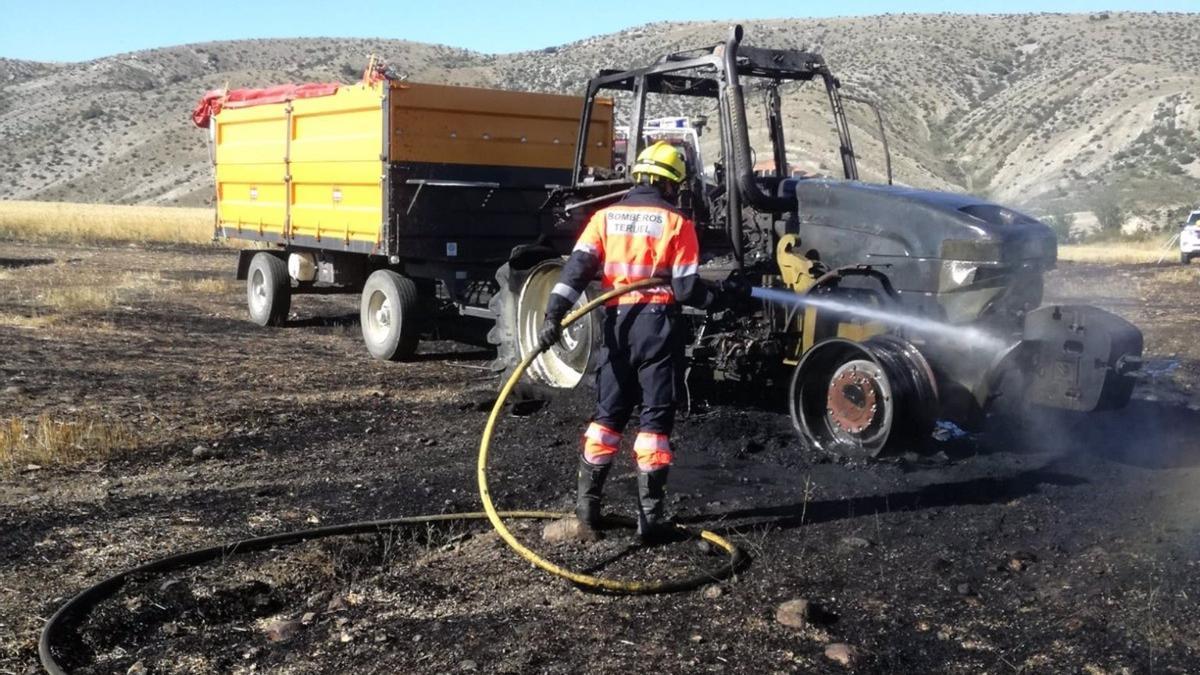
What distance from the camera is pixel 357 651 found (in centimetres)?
426

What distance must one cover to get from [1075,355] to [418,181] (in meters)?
6.15

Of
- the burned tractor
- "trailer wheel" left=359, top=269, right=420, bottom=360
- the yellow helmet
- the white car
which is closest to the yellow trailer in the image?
"trailer wheel" left=359, top=269, right=420, bottom=360

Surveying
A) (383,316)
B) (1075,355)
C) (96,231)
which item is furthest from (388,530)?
(96,231)

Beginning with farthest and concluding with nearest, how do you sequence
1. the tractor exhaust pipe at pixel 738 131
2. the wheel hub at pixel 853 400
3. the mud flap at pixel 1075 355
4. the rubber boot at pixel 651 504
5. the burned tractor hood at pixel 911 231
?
the tractor exhaust pipe at pixel 738 131
the burned tractor hood at pixel 911 231
the wheel hub at pixel 853 400
the mud flap at pixel 1075 355
the rubber boot at pixel 651 504

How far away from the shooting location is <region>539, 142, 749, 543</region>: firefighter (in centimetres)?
538

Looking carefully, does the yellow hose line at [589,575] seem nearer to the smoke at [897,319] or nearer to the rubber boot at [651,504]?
the rubber boot at [651,504]

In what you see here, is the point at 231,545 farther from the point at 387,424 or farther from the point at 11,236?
the point at 11,236

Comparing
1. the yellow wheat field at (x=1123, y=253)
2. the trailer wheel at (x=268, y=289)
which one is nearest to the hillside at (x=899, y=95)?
the yellow wheat field at (x=1123, y=253)

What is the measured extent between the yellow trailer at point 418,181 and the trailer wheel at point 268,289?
914 millimetres

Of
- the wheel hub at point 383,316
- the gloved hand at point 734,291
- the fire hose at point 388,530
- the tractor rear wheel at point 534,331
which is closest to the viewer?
the fire hose at point 388,530

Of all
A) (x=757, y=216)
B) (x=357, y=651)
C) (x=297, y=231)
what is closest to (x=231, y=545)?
(x=357, y=651)

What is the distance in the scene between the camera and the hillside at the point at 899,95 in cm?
5522

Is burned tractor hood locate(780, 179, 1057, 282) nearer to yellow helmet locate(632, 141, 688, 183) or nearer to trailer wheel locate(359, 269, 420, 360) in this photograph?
yellow helmet locate(632, 141, 688, 183)

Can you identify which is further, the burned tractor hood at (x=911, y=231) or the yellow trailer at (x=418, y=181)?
the yellow trailer at (x=418, y=181)
